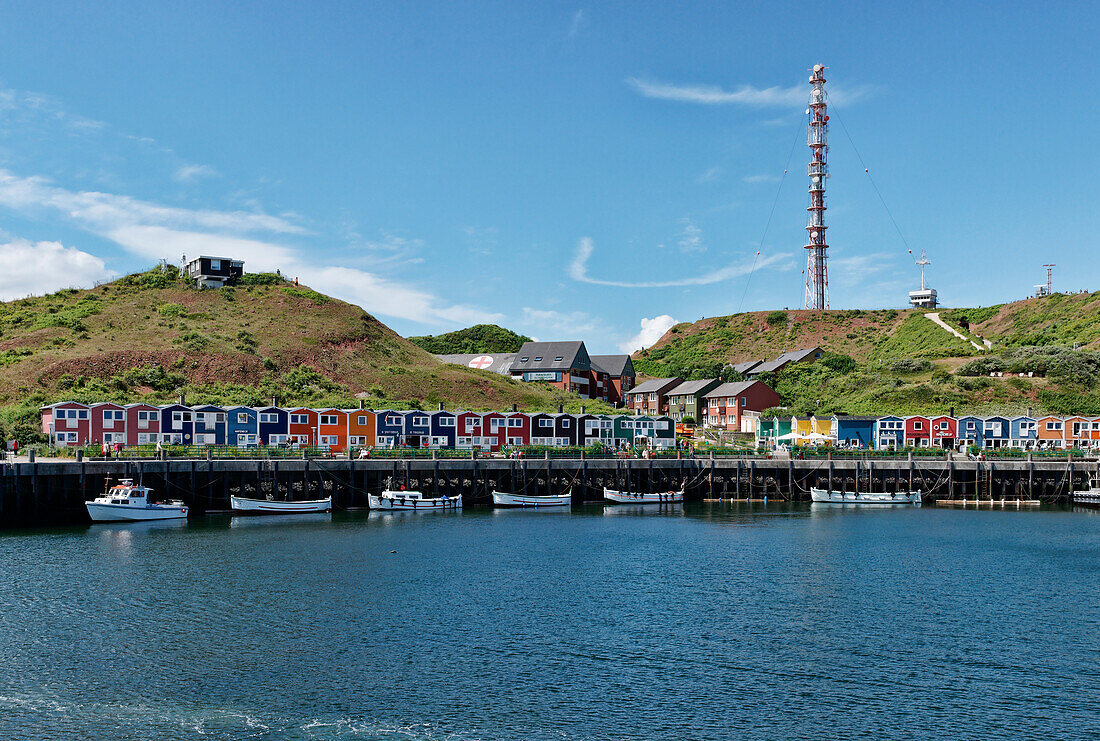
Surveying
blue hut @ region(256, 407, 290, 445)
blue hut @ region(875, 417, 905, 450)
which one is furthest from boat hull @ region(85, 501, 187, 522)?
blue hut @ region(875, 417, 905, 450)

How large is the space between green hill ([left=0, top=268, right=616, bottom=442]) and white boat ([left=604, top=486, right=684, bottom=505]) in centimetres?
4715

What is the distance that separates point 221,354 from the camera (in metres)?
144

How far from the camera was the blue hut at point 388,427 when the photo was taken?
339ft

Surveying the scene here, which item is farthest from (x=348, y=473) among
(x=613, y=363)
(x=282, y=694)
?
(x=613, y=363)

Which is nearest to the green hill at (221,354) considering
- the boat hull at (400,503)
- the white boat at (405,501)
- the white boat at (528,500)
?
the white boat at (405,501)

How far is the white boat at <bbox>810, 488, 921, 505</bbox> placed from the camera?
289 feet

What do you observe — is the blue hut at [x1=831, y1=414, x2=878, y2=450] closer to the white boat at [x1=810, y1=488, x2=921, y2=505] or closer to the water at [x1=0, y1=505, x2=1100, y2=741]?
Answer: the white boat at [x1=810, y1=488, x2=921, y2=505]

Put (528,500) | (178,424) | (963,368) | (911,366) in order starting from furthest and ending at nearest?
(911,366), (963,368), (178,424), (528,500)

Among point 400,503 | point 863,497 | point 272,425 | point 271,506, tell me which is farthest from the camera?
point 272,425

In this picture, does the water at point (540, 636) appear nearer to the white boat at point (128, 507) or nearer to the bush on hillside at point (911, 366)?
the white boat at point (128, 507)

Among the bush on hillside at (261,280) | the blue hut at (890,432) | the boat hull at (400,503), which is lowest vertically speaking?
the boat hull at (400,503)

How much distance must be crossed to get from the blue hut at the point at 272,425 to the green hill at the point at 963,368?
84.4 metres

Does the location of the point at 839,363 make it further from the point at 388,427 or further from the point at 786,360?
the point at 388,427

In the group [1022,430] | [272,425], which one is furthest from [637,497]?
[1022,430]
